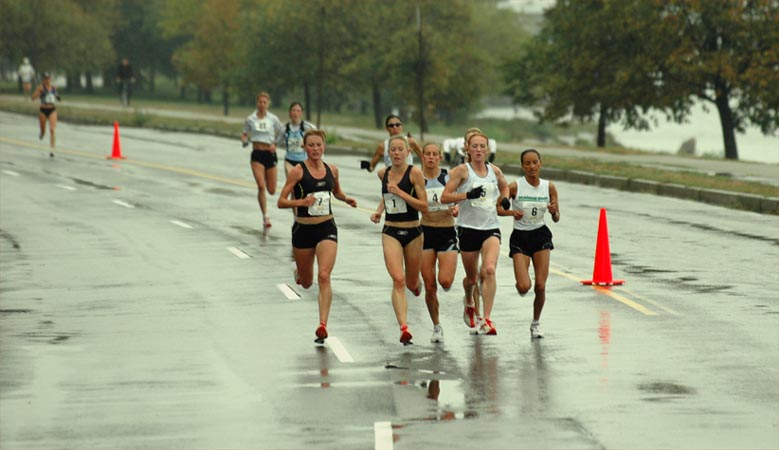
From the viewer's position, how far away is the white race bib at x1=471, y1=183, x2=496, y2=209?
14.5 metres

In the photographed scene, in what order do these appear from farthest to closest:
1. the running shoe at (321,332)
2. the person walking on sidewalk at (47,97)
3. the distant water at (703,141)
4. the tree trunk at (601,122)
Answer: the distant water at (703,141), the tree trunk at (601,122), the person walking on sidewalk at (47,97), the running shoe at (321,332)

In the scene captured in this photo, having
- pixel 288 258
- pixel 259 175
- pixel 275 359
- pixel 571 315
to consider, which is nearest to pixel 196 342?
pixel 275 359

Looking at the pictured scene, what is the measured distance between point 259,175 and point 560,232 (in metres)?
4.73

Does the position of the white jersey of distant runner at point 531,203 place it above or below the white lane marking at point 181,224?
above

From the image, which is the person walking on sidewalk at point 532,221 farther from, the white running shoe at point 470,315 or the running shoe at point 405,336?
the running shoe at point 405,336

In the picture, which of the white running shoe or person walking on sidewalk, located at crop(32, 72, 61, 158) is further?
person walking on sidewalk, located at crop(32, 72, 61, 158)

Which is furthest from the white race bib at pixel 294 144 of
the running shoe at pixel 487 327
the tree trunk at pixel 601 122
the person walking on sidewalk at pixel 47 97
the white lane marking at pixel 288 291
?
the tree trunk at pixel 601 122

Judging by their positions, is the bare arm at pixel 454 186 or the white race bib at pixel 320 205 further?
the white race bib at pixel 320 205

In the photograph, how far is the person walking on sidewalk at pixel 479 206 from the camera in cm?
1444

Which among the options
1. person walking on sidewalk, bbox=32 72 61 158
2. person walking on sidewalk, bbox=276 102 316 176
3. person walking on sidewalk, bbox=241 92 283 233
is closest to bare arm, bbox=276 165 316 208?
person walking on sidewalk, bbox=276 102 316 176

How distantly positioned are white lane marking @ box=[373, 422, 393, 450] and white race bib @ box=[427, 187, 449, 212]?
3606mm

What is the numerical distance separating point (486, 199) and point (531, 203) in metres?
0.46

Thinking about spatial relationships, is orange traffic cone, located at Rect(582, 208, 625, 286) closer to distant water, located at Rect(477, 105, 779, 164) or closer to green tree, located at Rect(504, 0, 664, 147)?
green tree, located at Rect(504, 0, 664, 147)

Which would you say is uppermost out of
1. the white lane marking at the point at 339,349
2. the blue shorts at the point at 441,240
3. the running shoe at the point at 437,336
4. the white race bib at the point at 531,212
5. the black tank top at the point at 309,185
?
the black tank top at the point at 309,185
